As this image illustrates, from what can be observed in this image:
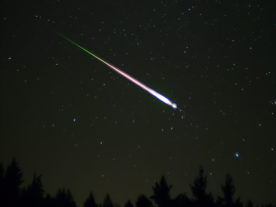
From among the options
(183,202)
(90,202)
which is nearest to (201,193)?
(183,202)

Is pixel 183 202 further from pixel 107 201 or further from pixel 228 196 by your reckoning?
pixel 107 201

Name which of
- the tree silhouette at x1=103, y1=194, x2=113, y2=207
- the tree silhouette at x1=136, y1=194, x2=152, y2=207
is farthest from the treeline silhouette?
the tree silhouette at x1=103, y1=194, x2=113, y2=207

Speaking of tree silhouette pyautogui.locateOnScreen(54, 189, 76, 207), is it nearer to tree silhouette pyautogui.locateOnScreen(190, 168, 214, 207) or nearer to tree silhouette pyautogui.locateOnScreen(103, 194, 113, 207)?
tree silhouette pyautogui.locateOnScreen(103, 194, 113, 207)

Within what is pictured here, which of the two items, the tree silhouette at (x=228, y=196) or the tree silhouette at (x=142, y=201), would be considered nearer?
the tree silhouette at (x=228, y=196)

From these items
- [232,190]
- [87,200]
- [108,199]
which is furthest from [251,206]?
[232,190]

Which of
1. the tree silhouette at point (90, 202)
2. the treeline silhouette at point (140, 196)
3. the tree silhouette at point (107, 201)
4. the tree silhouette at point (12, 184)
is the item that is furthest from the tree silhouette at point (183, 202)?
the tree silhouette at point (107, 201)

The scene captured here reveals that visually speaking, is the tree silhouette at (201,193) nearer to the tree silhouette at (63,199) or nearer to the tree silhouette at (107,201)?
the tree silhouette at (63,199)

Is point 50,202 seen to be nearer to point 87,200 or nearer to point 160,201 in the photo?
point 87,200
